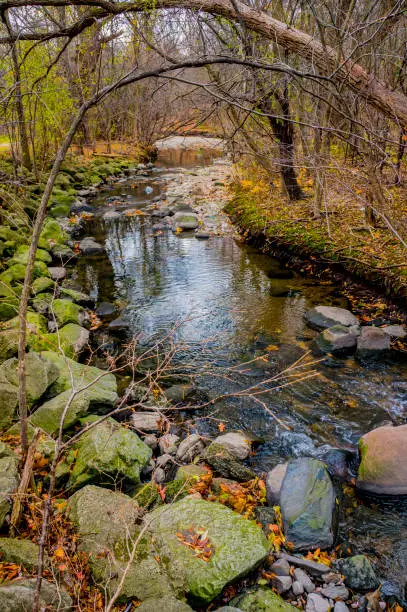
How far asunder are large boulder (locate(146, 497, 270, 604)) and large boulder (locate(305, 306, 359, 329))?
3807 mm

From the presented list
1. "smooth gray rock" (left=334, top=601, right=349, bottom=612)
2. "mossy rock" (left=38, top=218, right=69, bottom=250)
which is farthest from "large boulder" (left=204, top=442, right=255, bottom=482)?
"mossy rock" (left=38, top=218, right=69, bottom=250)

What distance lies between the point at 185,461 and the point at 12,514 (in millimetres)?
1651

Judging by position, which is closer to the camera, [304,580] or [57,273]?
[304,580]

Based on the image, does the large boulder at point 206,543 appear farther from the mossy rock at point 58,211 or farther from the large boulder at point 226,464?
the mossy rock at point 58,211

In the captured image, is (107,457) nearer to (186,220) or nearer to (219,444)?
(219,444)

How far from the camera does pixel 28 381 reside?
4.18 metres

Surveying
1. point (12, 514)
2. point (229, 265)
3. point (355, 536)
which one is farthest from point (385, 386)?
point (229, 265)

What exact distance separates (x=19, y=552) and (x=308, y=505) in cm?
213

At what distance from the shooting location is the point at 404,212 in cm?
658

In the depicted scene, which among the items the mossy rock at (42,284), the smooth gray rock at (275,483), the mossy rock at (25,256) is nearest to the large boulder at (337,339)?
the smooth gray rock at (275,483)

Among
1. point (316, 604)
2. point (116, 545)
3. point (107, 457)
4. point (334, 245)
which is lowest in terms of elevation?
point (316, 604)

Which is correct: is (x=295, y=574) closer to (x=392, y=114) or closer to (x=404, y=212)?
(x=392, y=114)

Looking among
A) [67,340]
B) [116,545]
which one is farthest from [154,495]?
[67,340]

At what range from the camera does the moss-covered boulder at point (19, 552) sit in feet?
7.70
